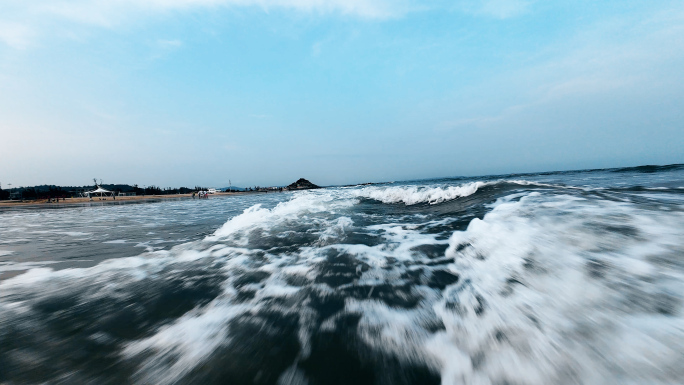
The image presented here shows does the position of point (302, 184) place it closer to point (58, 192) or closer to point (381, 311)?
point (58, 192)

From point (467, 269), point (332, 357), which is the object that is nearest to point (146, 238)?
point (332, 357)

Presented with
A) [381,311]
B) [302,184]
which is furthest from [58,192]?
[381,311]

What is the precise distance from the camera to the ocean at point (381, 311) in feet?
4.91

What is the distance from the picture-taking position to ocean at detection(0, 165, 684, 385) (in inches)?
58.9

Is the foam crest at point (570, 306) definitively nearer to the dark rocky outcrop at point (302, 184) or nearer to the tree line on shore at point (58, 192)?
the tree line on shore at point (58, 192)

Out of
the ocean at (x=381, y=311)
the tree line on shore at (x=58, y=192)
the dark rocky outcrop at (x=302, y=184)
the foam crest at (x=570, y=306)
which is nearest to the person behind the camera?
the foam crest at (x=570, y=306)

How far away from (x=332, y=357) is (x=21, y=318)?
309 centimetres

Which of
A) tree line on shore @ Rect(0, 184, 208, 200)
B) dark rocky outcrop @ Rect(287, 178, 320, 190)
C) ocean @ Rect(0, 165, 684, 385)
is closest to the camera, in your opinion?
ocean @ Rect(0, 165, 684, 385)

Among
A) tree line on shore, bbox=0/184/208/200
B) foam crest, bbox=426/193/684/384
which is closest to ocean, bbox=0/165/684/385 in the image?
foam crest, bbox=426/193/684/384

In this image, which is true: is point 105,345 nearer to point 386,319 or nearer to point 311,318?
point 311,318

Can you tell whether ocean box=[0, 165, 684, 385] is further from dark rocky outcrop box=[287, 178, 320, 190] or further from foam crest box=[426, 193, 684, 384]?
dark rocky outcrop box=[287, 178, 320, 190]

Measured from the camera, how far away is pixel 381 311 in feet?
7.36

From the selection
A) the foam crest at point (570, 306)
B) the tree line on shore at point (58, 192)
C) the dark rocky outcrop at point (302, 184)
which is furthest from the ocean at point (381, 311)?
the dark rocky outcrop at point (302, 184)

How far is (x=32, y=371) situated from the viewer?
1.59 m
